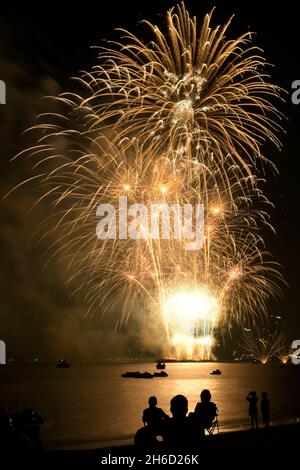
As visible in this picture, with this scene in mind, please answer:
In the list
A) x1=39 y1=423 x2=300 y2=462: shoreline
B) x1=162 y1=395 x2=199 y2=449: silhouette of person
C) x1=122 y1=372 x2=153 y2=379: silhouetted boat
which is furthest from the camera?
x1=122 y1=372 x2=153 y2=379: silhouetted boat

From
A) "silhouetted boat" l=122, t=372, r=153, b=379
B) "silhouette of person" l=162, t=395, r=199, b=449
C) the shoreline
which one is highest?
"silhouetted boat" l=122, t=372, r=153, b=379

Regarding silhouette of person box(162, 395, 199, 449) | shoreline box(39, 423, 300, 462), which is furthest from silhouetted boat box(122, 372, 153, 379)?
silhouette of person box(162, 395, 199, 449)

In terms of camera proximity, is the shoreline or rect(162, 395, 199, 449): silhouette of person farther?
the shoreline

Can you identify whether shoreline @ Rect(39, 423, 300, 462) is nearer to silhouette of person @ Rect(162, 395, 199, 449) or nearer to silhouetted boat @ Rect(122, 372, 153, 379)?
silhouette of person @ Rect(162, 395, 199, 449)

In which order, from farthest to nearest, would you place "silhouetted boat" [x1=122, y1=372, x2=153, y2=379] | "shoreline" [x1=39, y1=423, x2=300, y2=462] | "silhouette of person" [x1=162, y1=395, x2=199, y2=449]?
"silhouetted boat" [x1=122, y1=372, x2=153, y2=379], "shoreline" [x1=39, y1=423, x2=300, y2=462], "silhouette of person" [x1=162, y1=395, x2=199, y2=449]

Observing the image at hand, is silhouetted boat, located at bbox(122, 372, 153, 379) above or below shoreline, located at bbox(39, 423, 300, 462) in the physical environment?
above
